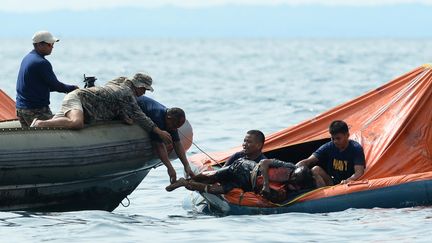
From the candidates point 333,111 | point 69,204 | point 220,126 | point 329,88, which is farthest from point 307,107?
point 69,204

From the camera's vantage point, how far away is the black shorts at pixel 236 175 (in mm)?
14852

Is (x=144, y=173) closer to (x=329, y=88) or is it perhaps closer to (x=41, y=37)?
(x=41, y=37)

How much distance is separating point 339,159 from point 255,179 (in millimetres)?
1231

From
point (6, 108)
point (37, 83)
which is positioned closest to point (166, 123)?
point (37, 83)

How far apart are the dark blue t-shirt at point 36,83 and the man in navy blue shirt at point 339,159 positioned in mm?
3401

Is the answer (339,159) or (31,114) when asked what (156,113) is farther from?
(339,159)

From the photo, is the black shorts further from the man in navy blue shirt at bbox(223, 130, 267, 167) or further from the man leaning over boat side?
the man leaning over boat side

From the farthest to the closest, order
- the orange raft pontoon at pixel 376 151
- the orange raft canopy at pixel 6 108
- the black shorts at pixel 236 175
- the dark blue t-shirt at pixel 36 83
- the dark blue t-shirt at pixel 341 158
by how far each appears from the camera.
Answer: the orange raft canopy at pixel 6 108
the dark blue t-shirt at pixel 36 83
the dark blue t-shirt at pixel 341 158
the black shorts at pixel 236 175
the orange raft pontoon at pixel 376 151

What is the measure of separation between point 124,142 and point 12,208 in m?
1.64

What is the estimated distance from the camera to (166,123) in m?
Result: 15.3

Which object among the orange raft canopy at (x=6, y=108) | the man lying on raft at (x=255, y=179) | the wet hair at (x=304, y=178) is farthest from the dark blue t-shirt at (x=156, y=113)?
the orange raft canopy at (x=6, y=108)

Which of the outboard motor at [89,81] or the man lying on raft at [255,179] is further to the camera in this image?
the outboard motor at [89,81]

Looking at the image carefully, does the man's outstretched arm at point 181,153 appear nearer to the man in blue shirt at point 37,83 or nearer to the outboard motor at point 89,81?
the outboard motor at point 89,81

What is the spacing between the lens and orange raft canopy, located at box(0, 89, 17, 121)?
17.8m
